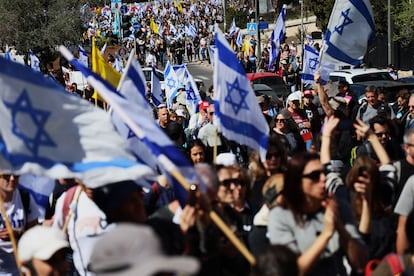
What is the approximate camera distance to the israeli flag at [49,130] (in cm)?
477

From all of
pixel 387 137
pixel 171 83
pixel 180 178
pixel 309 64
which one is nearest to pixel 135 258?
pixel 180 178

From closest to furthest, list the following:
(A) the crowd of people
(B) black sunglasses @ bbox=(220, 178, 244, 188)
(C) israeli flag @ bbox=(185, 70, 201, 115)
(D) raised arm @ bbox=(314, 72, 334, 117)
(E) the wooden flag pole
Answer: (A) the crowd of people < (E) the wooden flag pole < (B) black sunglasses @ bbox=(220, 178, 244, 188) < (D) raised arm @ bbox=(314, 72, 334, 117) < (C) israeli flag @ bbox=(185, 70, 201, 115)

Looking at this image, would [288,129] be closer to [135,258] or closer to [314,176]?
[314,176]

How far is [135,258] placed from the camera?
8.55 ft

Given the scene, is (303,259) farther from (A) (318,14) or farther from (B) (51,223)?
(A) (318,14)

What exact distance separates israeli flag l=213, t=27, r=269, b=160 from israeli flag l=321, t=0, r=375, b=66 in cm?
388

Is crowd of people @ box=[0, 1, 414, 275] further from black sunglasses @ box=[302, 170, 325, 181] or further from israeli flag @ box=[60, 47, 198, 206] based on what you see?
israeli flag @ box=[60, 47, 198, 206]

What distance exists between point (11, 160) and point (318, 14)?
39820 mm

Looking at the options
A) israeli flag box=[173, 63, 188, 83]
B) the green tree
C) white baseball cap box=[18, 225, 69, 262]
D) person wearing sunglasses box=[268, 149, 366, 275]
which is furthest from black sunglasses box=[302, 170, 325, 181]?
the green tree

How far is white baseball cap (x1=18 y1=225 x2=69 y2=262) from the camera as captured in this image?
4.31m

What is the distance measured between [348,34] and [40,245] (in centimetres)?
668

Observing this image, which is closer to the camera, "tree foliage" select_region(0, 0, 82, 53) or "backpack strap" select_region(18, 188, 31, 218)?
"backpack strap" select_region(18, 188, 31, 218)

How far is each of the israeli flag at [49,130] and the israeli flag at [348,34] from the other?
580 centimetres

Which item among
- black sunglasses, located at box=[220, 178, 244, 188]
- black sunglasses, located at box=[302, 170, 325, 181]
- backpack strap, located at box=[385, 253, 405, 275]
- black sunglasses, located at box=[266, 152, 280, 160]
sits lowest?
backpack strap, located at box=[385, 253, 405, 275]
